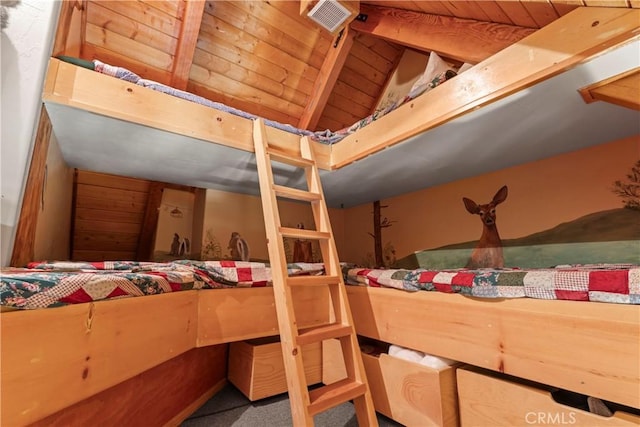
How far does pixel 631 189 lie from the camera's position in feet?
4.96

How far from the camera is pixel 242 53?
2.33 meters

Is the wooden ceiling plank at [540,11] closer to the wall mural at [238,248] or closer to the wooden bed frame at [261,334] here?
the wooden bed frame at [261,334]

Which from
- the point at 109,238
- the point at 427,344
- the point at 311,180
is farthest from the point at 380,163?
the point at 109,238

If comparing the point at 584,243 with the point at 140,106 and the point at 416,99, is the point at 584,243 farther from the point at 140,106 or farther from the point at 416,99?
the point at 140,106

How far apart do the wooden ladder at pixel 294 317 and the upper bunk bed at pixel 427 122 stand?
27cm

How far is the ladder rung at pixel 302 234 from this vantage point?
4.53ft

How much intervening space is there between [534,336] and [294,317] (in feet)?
2.93

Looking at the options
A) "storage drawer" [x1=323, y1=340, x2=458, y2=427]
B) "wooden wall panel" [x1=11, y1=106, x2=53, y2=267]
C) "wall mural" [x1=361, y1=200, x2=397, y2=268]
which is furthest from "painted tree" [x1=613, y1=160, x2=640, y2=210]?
"wooden wall panel" [x1=11, y1=106, x2=53, y2=267]

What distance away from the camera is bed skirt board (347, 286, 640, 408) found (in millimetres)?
881

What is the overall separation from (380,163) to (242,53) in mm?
1437

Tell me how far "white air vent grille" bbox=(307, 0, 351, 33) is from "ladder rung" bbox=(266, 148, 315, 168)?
0.96 meters

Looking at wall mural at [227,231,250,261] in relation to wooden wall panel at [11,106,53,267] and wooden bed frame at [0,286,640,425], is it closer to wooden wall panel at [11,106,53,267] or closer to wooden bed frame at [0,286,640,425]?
wooden bed frame at [0,286,640,425]

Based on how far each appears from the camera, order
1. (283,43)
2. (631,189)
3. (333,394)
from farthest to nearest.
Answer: (283,43) < (631,189) < (333,394)

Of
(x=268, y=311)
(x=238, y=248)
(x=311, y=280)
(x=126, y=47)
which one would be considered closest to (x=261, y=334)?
(x=268, y=311)
